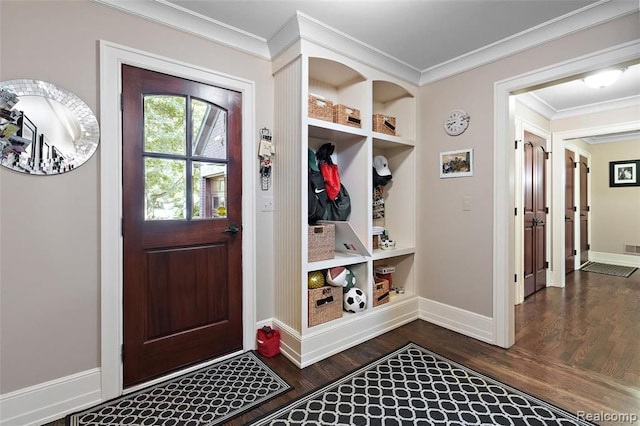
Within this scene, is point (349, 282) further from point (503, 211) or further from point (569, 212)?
point (569, 212)

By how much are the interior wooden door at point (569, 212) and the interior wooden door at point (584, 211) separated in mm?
668

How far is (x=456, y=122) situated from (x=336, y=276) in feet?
5.97

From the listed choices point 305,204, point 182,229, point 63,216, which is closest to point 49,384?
point 63,216

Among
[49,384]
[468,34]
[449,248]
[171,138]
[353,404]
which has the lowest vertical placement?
[353,404]

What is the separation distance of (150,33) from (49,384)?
221 centimetres

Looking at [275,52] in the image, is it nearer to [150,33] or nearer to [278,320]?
[150,33]

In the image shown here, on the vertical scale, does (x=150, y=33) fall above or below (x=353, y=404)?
above

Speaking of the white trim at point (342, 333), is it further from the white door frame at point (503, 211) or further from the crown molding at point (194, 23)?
the crown molding at point (194, 23)

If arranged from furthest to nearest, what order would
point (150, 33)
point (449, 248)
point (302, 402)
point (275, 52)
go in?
1. point (449, 248)
2. point (275, 52)
3. point (150, 33)
4. point (302, 402)

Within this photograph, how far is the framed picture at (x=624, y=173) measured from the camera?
5.44m

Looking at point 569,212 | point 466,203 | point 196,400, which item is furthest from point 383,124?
point 569,212

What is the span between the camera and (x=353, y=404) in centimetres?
179

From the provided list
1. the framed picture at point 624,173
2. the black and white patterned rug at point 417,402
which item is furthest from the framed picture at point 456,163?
the framed picture at point 624,173

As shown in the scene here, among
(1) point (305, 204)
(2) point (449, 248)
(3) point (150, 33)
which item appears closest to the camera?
(3) point (150, 33)
